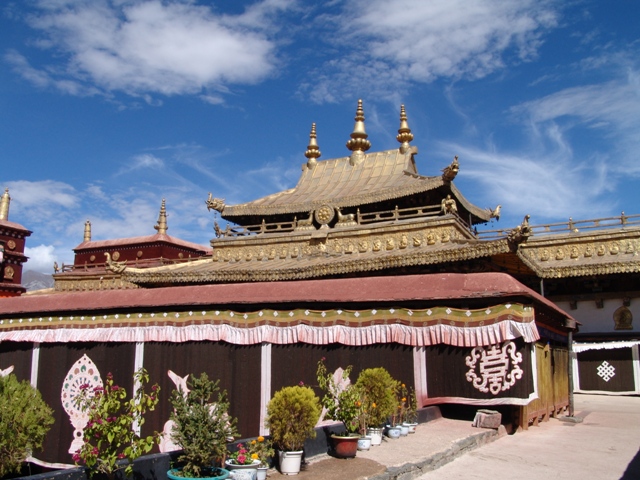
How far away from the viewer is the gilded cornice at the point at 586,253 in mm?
20625

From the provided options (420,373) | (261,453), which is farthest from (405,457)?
(420,373)

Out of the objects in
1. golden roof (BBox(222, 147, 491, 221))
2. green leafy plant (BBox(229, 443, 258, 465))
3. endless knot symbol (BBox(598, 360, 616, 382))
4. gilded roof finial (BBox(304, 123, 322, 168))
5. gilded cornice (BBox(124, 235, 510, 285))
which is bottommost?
green leafy plant (BBox(229, 443, 258, 465))

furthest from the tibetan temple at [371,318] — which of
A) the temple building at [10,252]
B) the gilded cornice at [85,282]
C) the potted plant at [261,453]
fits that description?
the temple building at [10,252]

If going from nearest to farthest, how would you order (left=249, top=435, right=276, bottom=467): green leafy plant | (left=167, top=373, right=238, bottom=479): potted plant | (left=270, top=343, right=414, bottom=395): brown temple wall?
(left=167, top=373, right=238, bottom=479): potted plant
(left=249, top=435, right=276, bottom=467): green leafy plant
(left=270, top=343, right=414, bottom=395): brown temple wall

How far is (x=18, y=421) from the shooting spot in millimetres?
6082

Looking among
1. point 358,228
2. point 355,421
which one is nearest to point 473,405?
point 355,421

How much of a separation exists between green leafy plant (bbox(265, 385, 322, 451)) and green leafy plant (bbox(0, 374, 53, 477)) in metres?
2.46

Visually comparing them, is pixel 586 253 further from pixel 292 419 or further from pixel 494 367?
pixel 292 419

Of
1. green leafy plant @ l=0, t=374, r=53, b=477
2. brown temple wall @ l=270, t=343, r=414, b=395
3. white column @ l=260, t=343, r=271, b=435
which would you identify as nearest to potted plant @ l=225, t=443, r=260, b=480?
green leafy plant @ l=0, t=374, r=53, b=477

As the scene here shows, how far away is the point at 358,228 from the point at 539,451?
12983mm

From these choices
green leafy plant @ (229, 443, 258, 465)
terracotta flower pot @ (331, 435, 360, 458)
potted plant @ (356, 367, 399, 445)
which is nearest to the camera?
green leafy plant @ (229, 443, 258, 465)

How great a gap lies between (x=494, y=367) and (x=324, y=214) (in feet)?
44.3

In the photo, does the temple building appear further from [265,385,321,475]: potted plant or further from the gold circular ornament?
[265,385,321,475]: potted plant

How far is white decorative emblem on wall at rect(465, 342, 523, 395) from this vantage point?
400 inches
